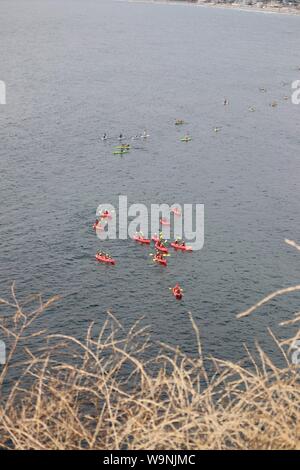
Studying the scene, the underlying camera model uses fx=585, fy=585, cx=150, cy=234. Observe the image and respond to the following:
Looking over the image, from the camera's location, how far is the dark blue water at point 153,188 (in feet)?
179

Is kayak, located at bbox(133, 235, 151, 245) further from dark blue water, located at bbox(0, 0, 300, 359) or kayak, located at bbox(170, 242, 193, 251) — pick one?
kayak, located at bbox(170, 242, 193, 251)

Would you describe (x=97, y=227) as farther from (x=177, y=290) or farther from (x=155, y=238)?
(x=177, y=290)

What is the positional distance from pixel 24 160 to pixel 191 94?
199 feet

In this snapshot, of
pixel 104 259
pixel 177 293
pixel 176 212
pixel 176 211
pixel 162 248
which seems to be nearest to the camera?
pixel 177 293

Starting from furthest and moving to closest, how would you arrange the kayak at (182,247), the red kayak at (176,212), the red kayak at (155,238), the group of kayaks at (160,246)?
the red kayak at (176,212) → the red kayak at (155,238) → the kayak at (182,247) → the group of kayaks at (160,246)

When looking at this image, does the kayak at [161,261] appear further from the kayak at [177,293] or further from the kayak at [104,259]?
the kayak at [177,293]

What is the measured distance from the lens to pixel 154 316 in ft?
173

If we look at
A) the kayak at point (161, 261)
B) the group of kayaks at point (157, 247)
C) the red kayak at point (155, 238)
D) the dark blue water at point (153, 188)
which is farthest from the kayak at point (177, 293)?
the red kayak at point (155, 238)

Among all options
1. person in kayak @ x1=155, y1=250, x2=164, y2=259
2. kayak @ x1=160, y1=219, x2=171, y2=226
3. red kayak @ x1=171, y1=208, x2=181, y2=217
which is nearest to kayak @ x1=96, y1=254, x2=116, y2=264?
person in kayak @ x1=155, y1=250, x2=164, y2=259

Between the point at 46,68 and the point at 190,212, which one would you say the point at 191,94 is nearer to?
the point at 46,68

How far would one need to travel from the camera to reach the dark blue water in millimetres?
54594

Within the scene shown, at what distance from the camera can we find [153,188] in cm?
8281

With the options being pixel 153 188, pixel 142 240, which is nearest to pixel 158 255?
pixel 142 240
